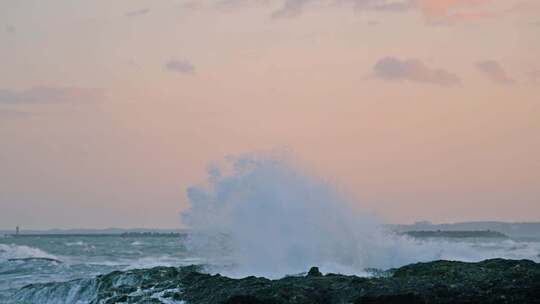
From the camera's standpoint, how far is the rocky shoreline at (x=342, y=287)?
13758mm

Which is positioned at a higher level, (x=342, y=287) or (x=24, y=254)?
(x=24, y=254)

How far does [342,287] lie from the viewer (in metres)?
15.2

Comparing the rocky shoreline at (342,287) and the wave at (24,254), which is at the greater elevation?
the wave at (24,254)

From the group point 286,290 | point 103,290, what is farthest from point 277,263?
point 286,290

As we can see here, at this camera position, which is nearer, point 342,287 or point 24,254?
point 342,287

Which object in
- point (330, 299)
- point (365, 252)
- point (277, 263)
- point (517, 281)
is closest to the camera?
point (517, 281)

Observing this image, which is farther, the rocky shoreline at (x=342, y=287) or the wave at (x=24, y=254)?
the wave at (x=24, y=254)

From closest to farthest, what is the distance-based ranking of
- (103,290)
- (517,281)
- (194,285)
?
(517,281), (194,285), (103,290)

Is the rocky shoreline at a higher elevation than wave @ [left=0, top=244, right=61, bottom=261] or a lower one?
lower

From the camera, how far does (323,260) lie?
2702cm

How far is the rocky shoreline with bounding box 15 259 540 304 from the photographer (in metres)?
13.8

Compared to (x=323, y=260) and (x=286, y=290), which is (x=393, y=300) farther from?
(x=323, y=260)

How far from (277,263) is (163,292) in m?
8.38

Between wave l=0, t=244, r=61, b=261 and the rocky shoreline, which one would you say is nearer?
the rocky shoreline
